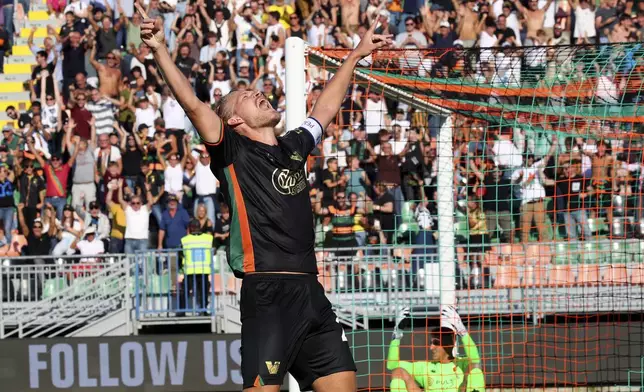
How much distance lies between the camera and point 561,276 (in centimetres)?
1225

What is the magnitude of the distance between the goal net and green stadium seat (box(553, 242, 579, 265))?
0.03m

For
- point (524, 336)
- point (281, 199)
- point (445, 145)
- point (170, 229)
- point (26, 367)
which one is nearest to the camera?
point (281, 199)

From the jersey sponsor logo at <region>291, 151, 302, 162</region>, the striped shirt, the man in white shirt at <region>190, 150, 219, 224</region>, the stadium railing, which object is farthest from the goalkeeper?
the striped shirt

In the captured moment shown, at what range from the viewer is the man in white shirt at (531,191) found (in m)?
12.1

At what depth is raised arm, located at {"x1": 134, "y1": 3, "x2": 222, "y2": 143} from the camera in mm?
4922

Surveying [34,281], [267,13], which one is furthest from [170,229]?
[267,13]

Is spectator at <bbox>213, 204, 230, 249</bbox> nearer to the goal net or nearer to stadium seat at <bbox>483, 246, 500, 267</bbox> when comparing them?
the goal net

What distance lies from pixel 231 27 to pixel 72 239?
14.0ft

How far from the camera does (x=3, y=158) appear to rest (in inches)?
619

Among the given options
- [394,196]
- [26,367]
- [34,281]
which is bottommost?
[26,367]

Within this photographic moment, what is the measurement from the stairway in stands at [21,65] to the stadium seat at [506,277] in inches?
344

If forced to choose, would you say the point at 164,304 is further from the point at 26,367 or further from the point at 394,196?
the point at 394,196

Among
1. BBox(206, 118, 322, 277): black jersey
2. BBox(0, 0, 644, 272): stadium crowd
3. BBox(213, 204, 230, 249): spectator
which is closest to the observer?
BBox(206, 118, 322, 277): black jersey

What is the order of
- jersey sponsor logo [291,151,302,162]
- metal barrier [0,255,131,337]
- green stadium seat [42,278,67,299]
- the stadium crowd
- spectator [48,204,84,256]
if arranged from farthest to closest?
spectator [48,204,84,256] < green stadium seat [42,278,67,299] < metal barrier [0,255,131,337] < the stadium crowd < jersey sponsor logo [291,151,302,162]
